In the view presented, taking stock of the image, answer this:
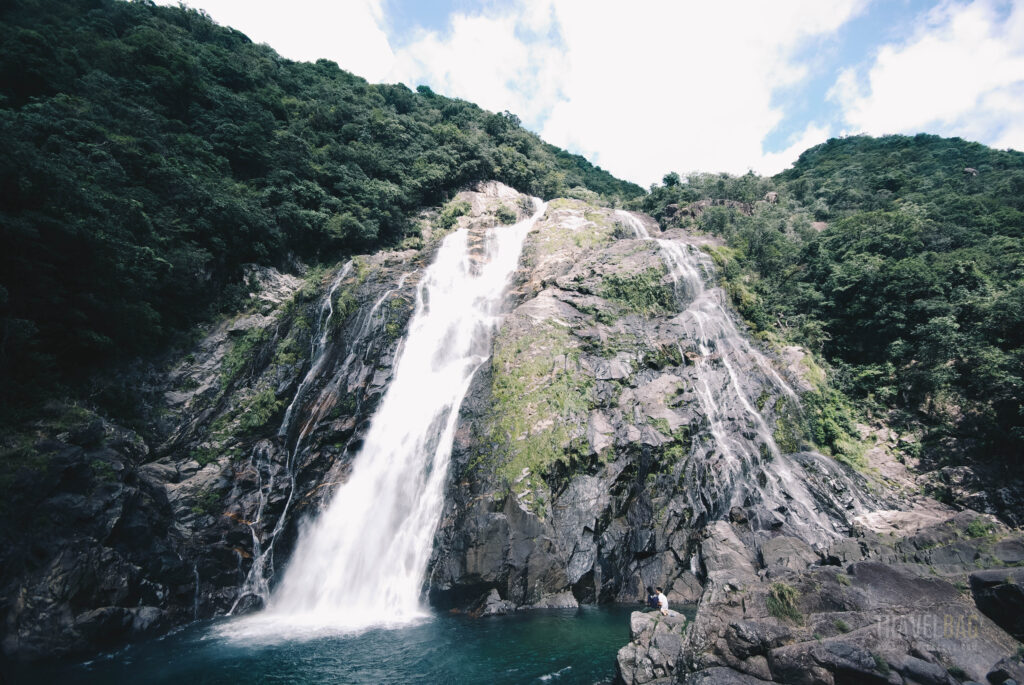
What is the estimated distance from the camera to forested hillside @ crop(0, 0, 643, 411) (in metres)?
14.6

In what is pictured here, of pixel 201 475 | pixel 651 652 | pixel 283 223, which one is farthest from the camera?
pixel 283 223

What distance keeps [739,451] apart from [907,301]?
15.3m

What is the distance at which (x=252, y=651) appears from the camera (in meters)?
11.8

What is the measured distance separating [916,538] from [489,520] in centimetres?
1203

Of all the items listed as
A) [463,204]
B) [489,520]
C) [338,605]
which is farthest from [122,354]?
[463,204]

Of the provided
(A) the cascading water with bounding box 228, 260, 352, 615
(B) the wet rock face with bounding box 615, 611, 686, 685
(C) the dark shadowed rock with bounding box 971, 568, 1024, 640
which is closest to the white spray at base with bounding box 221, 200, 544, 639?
(A) the cascading water with bounding box 228, 260, 352, 615

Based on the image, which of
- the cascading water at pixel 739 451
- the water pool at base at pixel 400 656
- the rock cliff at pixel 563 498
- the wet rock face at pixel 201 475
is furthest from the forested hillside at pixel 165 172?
the cascading water at pixel 739 451

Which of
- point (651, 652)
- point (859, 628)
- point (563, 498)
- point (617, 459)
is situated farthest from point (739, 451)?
point (651, 652)

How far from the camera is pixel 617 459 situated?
642 inches

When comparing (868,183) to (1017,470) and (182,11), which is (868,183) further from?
(182,11)

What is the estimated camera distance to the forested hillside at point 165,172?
14609mm

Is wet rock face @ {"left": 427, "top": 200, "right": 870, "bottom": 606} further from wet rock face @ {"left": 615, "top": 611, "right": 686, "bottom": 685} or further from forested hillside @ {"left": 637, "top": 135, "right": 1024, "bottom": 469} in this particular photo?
wet rock face @ {"left": 615, "top": 611, "right": 686, "bottom": 685}

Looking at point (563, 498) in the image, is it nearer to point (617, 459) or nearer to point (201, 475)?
point (617, 459)

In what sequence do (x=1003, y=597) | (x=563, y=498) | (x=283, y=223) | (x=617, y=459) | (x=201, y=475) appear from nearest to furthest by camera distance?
(x=1003, y=597) → (x=563, y=498) → (x=617, y=459) → (x=201, y=475) → (x=283, y=223)
